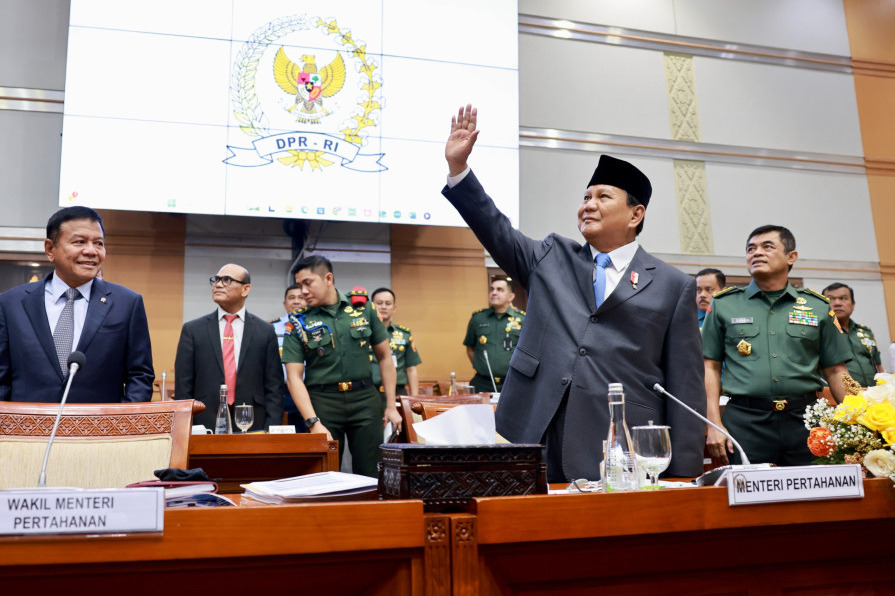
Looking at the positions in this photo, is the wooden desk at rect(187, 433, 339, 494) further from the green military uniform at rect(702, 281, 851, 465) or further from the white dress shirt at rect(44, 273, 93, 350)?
the green military uniform at rect(702, 281, 851, 465)

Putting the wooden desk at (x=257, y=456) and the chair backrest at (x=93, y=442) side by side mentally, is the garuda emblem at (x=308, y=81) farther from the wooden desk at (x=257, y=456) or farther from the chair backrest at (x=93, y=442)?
the chair backrest at (x=93, y=442)

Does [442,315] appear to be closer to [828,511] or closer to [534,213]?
[534,213]

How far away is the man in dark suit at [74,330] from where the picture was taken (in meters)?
2.48

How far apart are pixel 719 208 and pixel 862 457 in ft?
→ 19.4

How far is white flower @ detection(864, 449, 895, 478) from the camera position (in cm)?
122

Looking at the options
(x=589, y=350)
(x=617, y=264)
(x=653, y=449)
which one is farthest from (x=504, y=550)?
(x=617, y=264)

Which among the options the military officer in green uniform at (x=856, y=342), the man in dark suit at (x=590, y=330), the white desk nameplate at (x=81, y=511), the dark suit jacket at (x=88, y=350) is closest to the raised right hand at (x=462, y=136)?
the man in dark suit at (x=590, y=330)

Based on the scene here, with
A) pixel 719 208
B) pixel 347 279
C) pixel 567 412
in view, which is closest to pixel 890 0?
pixel 719 208

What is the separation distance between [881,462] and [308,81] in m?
4.91

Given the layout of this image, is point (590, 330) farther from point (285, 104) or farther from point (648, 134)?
point (648, 134)

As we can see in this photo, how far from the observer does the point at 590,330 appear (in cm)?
185

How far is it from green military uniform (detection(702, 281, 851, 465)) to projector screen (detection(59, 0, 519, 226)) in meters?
2.64

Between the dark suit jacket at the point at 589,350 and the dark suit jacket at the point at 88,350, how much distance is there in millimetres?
1383

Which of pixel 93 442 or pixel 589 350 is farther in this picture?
pixel 589 350
